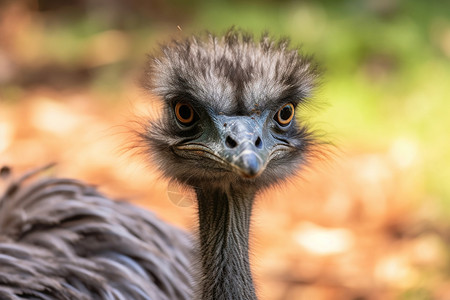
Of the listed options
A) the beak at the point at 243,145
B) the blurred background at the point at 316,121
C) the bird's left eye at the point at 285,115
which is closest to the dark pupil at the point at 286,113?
the bird's left eye at the point at 285,115

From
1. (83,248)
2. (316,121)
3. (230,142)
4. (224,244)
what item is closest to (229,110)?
(230,142)

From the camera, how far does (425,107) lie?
4.71 metres

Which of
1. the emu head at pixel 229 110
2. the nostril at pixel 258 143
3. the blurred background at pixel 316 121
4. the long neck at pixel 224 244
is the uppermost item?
the blurred background at pixel 316 121

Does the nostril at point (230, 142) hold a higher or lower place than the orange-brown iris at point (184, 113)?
lower

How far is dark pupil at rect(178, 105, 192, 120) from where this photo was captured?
78.7 inches

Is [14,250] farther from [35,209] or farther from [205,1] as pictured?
[205,1]

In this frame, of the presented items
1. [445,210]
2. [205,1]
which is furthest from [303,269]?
[205,1]

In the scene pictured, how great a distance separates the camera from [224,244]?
1965 millimetres

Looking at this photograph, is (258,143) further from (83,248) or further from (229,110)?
(83,248)

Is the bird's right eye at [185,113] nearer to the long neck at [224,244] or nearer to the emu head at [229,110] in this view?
the emu head at [229,110]

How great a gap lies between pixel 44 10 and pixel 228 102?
5.32m

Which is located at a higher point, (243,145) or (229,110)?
(229,110)

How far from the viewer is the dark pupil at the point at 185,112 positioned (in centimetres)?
200

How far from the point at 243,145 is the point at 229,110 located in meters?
0.16
